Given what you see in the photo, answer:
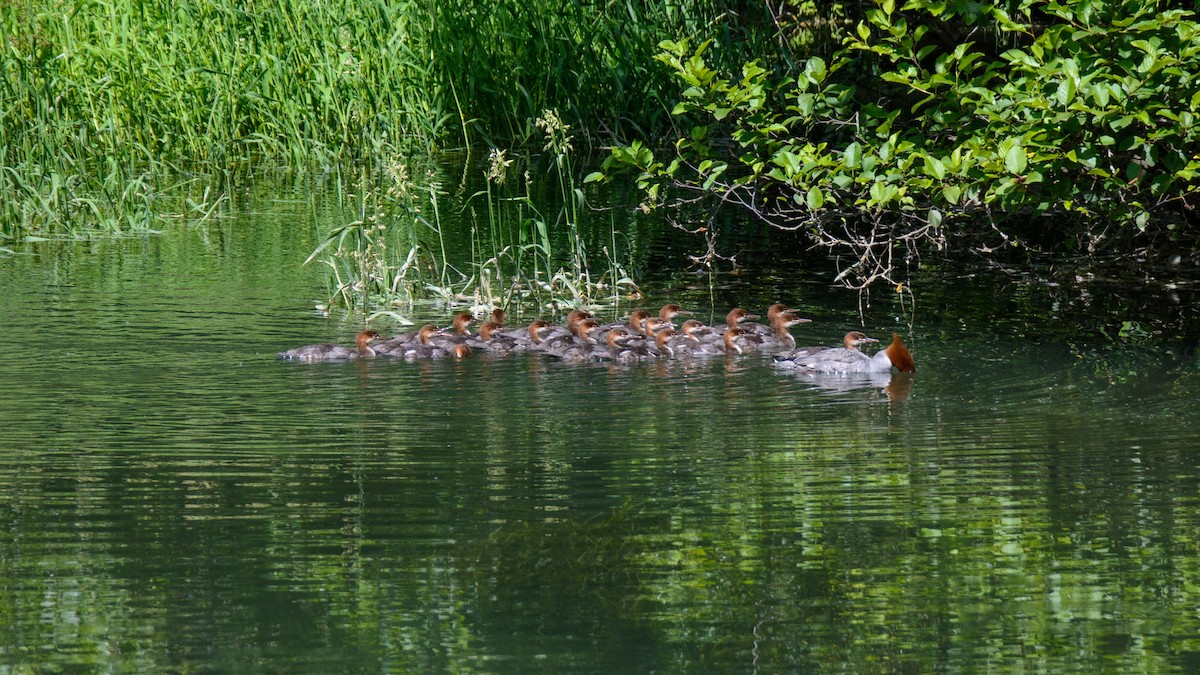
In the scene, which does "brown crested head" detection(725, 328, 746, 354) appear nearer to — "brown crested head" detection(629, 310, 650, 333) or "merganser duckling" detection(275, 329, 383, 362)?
"brown crested head" detection(629, 310, 650, 333)

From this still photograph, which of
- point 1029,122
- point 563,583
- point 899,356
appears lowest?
point 563,583

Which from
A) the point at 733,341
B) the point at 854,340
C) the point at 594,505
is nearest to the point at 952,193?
the point at 854,340

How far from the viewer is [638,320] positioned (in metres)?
9.58

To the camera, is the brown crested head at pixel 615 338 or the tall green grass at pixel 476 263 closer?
the brown crested head at pixel 615 338

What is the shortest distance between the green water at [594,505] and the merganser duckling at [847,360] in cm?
16

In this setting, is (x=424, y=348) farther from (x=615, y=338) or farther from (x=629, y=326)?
(x=629, y=326)

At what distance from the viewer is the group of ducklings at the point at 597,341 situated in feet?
29.1

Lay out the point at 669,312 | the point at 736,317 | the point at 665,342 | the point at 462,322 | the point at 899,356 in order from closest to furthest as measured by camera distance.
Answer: the point at 899,356, the point at 665,342, the point at 736,317, the point at 462,322, the point at 669,312

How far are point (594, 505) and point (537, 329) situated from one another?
3.41 meters

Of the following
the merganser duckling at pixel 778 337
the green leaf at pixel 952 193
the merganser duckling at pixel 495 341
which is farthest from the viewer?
the merganser duckling at pixel 495 341

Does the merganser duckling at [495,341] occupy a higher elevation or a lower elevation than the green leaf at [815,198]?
lower

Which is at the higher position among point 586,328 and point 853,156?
point 853,156

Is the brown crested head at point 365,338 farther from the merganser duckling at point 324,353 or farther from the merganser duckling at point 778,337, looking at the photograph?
the merganser duckling at point 778,337

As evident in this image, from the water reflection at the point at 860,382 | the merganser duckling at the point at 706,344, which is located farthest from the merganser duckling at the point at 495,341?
the water reflection at the point at 860,382
